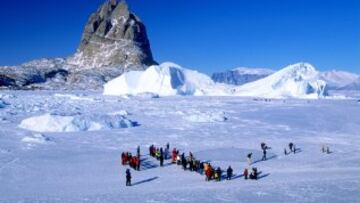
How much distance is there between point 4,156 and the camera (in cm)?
2669

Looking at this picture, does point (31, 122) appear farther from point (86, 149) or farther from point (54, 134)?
point (86, 149)

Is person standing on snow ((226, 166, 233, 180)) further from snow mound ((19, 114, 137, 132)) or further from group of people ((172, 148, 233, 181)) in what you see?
snow mound ((19, 114, 137, 132))

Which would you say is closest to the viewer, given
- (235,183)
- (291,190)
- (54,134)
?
(291,190)

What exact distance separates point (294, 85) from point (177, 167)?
81324mm

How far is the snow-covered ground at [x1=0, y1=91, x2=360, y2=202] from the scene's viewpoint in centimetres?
2009

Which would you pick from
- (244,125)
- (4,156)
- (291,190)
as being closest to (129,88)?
(244,125)

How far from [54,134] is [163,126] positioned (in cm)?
1034

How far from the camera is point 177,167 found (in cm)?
2630

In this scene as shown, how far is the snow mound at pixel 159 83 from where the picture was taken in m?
104

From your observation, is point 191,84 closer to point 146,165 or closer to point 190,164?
point 146,165

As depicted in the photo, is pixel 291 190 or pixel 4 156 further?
pixel 4 156

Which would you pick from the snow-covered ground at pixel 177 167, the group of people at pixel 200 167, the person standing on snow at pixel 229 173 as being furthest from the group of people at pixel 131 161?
the person standing on snow at pixel 229 173

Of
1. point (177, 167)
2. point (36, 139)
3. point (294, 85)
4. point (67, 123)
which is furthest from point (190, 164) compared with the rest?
point (294, 85)

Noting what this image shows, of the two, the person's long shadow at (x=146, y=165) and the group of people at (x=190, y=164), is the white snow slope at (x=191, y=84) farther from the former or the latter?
the person's long shadow at (x=146, y=165)
